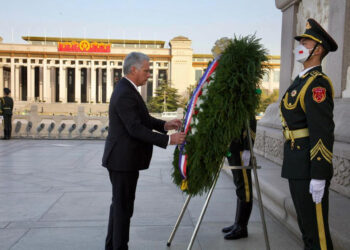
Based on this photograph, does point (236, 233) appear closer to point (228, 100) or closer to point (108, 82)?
point (228, 100)

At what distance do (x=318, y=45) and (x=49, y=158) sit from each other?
26.1 feet

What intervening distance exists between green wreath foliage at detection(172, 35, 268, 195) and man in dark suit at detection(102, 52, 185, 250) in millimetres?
235

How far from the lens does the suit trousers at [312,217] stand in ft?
7.44

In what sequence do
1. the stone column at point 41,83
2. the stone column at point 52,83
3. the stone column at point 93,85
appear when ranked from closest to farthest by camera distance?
1. the stone column at point 41,83
2. the stone column at point 93,85
3. the stone column at point 52,83

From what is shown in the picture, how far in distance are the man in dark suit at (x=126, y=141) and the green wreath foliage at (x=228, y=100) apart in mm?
235

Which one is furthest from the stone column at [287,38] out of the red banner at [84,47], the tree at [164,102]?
the red banner at [84,47]

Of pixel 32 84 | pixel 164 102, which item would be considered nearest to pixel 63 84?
pixel 32 84

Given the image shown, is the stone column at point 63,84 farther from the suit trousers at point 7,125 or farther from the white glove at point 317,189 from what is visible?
the white glove at point 317,189

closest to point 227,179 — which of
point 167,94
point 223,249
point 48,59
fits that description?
point 223,249

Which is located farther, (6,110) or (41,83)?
(41,83)

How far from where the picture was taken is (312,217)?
7.57ft

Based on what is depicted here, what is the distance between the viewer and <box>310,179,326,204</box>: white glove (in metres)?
2.20

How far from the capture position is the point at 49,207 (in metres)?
4.50

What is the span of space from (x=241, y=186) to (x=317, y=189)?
4.09ft
